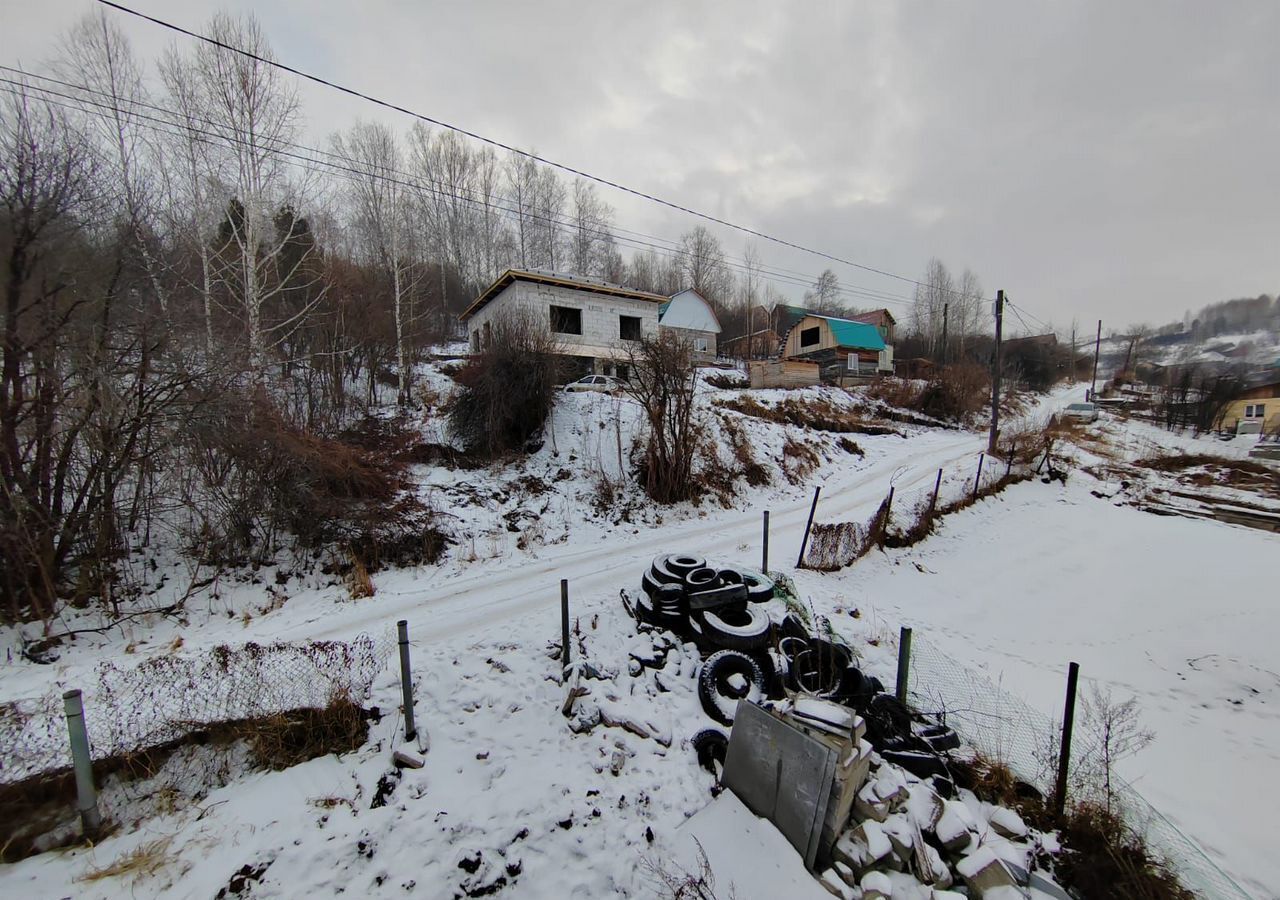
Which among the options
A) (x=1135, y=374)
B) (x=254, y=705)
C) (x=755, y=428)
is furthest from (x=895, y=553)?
(x=1135, y=374)

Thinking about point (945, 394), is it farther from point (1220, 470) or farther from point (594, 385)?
point (594, 385)

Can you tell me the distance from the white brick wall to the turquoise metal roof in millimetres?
17901

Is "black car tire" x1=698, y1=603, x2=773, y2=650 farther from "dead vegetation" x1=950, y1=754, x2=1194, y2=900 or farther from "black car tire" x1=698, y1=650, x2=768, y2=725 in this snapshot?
"dead vegetation" x1=950, y1=754, x2=1194, y2=900

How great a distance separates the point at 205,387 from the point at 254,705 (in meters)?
5.36

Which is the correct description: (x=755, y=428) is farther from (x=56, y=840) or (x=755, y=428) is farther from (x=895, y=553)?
(x=56, y=840)

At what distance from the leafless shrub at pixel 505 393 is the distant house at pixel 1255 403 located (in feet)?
139

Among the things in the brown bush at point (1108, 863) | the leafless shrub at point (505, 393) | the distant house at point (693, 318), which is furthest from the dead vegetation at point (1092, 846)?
the distant house at point (693, 318)

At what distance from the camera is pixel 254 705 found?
4.04m

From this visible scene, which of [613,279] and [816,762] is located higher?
[613,279]

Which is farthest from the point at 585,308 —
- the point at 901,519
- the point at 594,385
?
the point at 901,519

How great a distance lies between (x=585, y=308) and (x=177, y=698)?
63.0ft

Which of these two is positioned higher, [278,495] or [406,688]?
[278,495]

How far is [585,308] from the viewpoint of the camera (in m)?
20.8

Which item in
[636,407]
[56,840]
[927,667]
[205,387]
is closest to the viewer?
[56,840]
